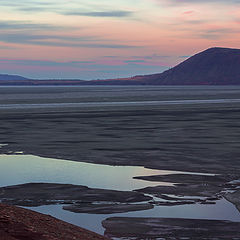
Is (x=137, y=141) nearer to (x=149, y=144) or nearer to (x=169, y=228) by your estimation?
(x=149, y=144)

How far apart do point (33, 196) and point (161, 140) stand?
17.2 m

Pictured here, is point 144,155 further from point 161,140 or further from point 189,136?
point 189,136

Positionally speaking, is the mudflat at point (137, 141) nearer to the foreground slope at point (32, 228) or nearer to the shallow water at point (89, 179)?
the shallow water at point (89, 179)

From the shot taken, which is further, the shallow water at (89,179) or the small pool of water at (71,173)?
the small pool of water at (71,173)

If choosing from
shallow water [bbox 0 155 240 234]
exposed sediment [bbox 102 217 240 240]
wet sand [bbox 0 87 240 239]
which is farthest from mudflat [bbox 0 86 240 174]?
exposed sediment [bbox 102 217 240 240]

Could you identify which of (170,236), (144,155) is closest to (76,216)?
Answer: (170,236)

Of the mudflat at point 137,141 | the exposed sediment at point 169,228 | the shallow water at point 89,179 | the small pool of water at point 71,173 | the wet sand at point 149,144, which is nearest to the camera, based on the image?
the exposed sediment at point 169,228

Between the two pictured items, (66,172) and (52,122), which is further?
(52,122)

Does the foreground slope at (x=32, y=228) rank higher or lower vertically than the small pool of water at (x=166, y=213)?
higher

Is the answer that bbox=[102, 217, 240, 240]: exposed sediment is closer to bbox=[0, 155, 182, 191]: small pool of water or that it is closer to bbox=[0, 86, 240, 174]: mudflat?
bbox=[0, 155, 182, 191]: small pool of water

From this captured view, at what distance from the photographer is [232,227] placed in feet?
47.6

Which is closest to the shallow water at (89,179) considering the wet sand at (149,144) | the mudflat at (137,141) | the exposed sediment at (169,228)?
the exposed sediment at (169,228)

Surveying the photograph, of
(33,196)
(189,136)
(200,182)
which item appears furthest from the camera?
(189,136)

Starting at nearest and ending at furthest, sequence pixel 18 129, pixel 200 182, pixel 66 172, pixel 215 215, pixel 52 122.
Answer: pixel 215 215 < pixel 200 182 < pixel 66 172 < pixel 18 129 < pixel 52 122
